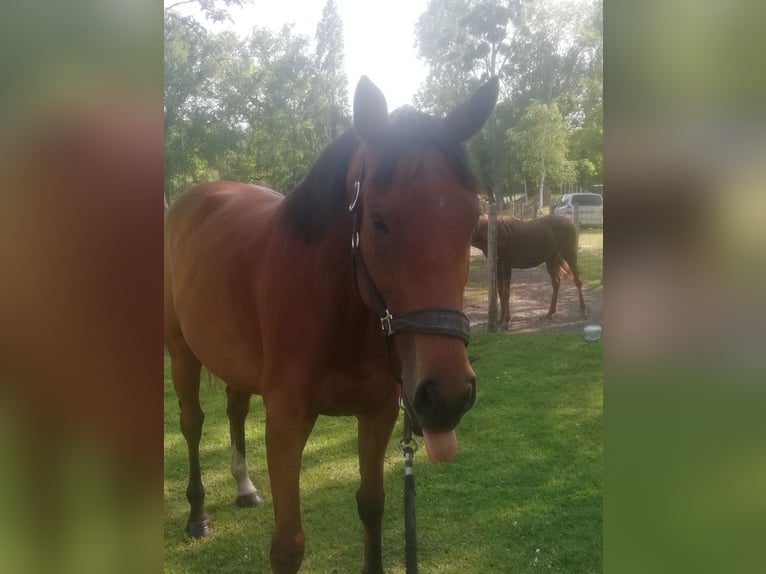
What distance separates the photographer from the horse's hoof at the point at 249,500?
2688 millimetres

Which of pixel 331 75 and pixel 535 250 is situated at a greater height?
pixel 331 75

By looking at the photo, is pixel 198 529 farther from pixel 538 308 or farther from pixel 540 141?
pixel 540 141

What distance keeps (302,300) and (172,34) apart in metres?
1.06

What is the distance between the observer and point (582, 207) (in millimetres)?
2002

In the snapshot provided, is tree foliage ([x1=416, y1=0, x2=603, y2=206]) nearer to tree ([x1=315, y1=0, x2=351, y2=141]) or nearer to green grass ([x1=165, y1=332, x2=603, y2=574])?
tree ([x1=315, y1=0, x2=351, y2=141])

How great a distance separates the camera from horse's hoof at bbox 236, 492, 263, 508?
2688 mm

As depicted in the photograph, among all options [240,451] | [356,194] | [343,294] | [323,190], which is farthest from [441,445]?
[240,451]

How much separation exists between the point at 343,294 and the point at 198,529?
1667 mm

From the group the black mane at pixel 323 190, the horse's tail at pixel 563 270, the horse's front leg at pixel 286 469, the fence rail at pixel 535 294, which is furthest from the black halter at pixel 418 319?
the horse's tail at pixel 563 270

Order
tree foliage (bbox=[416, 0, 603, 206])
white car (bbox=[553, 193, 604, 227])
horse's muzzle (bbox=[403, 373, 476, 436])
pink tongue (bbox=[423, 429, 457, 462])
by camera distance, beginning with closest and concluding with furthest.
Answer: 1. horse's muzzle (bbox=[403, 373, 476, 436])
2. pink tongue (bbox=[423, 429, 457, 462])
3. white car (bbox=[553, 193, 604, 227])
4. tree foliage (bbox=[416, 0, 603, 206])

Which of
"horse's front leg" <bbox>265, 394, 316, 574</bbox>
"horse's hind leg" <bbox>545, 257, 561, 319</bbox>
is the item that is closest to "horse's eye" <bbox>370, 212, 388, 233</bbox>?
"horse's front leg" <bbox>265, 394, 316, 574</bbox>

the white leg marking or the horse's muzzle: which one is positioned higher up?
the horse's muzzle

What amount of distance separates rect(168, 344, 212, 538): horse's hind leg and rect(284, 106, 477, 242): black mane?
1.19 meters

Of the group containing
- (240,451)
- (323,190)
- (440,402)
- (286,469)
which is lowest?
(240,451)
